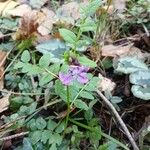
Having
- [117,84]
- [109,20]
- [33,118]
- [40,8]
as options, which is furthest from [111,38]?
[33,118]

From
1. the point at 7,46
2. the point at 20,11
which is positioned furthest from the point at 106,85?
the point at 20,11

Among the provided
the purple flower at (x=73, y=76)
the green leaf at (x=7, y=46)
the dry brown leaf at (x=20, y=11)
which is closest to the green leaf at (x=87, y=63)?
the purple flower at (x=73, y=76)

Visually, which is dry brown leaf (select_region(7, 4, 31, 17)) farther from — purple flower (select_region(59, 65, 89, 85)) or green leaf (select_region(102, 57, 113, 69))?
purple flower (select_region(59, 65, 89, 85))

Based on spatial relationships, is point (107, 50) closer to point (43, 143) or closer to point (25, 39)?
point (25, 39)

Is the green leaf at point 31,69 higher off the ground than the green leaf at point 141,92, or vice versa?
the green leaf at point 31,69

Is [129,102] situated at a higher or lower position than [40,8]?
lower

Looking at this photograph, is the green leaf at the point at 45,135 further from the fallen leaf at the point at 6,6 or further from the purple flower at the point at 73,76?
the fallen leaf at the point at 6,6

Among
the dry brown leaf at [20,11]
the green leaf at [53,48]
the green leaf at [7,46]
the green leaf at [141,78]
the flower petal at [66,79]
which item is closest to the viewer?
the flower petal at [66,79]
